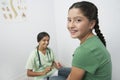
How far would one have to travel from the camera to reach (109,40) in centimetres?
221

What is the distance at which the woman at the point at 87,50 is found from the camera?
0.85m

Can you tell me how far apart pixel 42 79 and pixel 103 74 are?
114cm

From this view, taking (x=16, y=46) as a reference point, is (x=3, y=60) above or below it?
below

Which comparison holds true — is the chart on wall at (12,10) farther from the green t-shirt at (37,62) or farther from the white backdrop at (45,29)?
the green t-shirt at (37,62)

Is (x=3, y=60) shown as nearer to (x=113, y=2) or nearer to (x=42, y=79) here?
(x=42, y=79)

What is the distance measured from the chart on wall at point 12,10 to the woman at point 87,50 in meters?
1.54

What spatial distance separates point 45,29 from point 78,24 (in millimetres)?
1985

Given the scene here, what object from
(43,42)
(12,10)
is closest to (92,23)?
(43,42)

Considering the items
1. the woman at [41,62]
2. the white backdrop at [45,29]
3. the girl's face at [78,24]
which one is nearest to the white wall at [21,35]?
the white backdrop at [45,29]

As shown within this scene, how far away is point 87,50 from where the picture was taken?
0.84 metres

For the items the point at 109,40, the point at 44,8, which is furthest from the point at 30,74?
the point at 44,8

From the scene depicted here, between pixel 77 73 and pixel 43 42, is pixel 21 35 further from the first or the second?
pixel 77 73

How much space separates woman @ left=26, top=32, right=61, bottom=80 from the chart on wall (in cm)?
60

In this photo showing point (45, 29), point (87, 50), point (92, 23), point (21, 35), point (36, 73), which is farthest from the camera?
point (45, 29)
